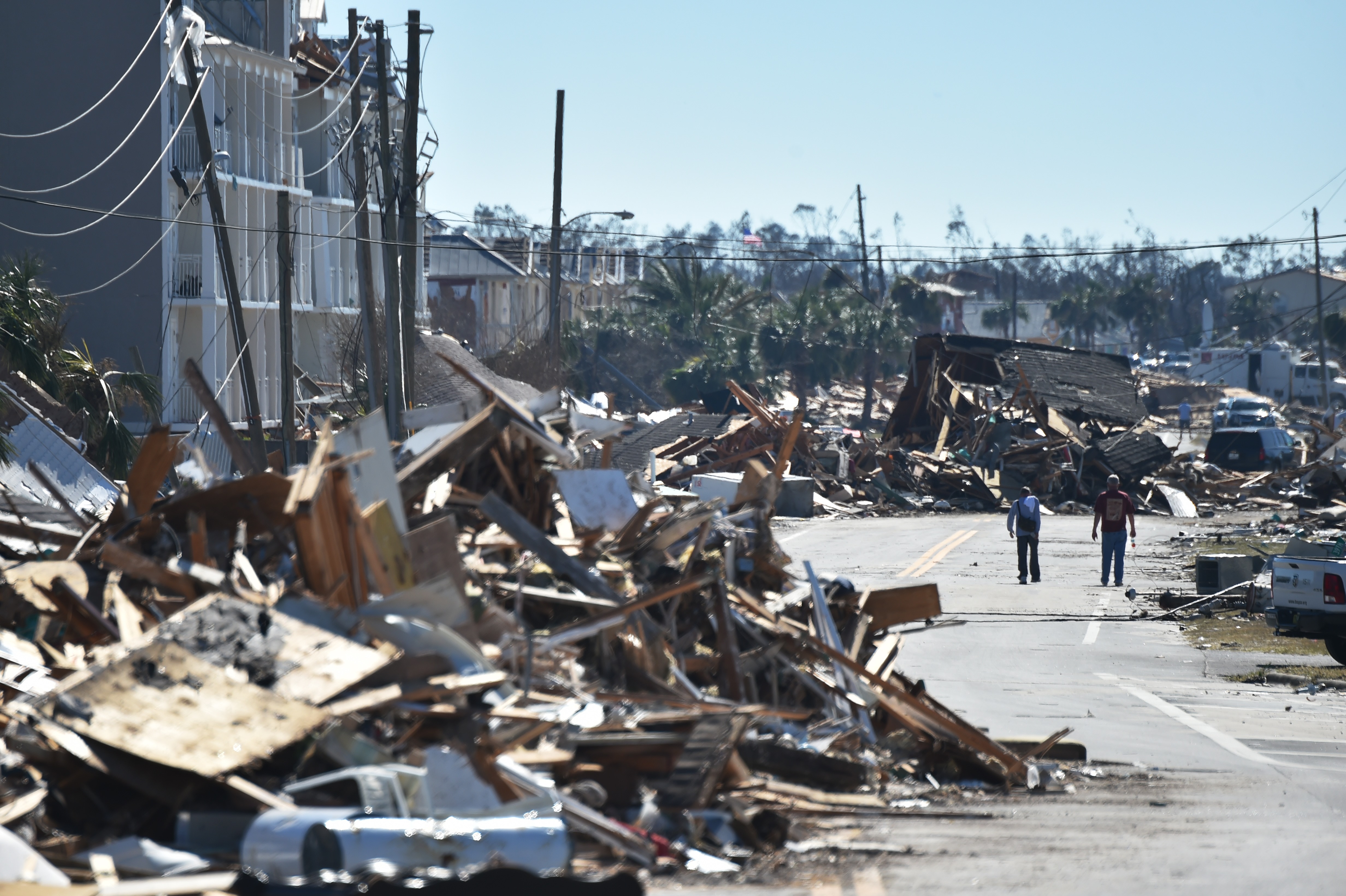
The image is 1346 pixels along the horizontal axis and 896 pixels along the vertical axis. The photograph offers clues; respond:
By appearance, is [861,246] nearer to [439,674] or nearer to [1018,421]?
[1018,421]

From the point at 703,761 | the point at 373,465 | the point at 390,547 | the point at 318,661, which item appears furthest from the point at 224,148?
the point at 703,761

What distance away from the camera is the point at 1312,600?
529 inches

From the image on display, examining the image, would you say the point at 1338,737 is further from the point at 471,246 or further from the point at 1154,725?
the point at 471,246

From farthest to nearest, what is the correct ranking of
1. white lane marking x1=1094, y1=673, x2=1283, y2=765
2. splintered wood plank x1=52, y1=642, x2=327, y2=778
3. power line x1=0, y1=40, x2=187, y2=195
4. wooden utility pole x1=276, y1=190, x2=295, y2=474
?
power line x1=0, y1=40, x2=187, y2=195 < wooden utility pole x1=276, y1=190, x2=295, y2=474 < white lane marking x1=1094, y1=673, x2=1283, y2=765 < splintered wood plank x1=52, y1=642, x2=327, y2=778

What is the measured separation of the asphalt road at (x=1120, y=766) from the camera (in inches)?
247

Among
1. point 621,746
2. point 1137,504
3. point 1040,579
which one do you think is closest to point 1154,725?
point 621,746

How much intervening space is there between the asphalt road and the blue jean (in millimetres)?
339

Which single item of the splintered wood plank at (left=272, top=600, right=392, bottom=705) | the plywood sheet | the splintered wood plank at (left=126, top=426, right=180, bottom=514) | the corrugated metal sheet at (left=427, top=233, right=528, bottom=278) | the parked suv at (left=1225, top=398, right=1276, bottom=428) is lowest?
the parked suv at (left=1225, top=398, right=1276, bottom=428)

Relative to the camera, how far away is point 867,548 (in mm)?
26141

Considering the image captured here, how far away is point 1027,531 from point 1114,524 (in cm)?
128

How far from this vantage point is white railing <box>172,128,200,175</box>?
35.5 meters

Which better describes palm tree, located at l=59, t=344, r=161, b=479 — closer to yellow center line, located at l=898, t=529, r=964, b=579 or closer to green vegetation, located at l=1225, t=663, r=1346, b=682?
yellow center line, located at l=898, t=529, r=964, b=579

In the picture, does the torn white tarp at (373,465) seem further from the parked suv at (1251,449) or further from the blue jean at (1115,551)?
the parked suv at (1251,449)

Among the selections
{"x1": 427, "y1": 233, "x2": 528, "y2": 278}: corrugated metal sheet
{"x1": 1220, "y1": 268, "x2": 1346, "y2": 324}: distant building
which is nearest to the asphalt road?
{"x1": 427, "y1": 233, "x2": 528, "y2": 278}: corrugated metal sheet
